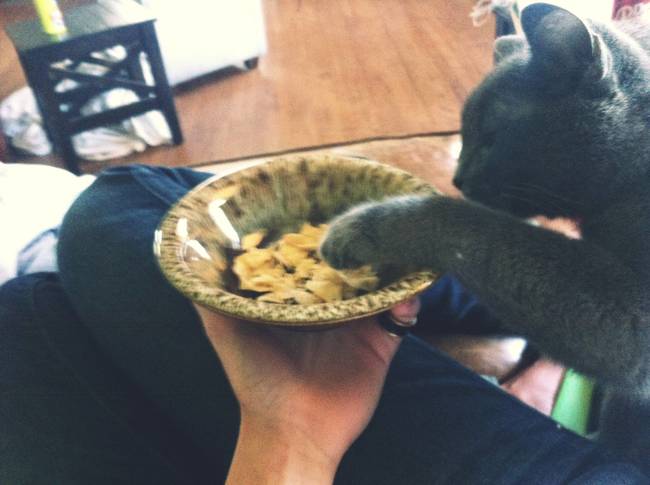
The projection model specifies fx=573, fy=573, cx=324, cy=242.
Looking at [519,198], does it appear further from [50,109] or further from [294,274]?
[50,109]

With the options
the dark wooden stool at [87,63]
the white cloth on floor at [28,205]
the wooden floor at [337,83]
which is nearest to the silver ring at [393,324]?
the white cloth on floor at [28,205]

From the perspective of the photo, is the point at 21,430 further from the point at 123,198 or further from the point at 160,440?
the point at 123,198

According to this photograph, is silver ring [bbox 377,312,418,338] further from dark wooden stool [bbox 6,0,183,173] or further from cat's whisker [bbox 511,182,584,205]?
dark wooden stool [bbox 6,0,183,173]

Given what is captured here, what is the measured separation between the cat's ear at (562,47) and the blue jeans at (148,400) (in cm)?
36

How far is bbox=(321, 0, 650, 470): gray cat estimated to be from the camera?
22.2 inches

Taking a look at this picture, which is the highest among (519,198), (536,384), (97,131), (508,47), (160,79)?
(508,47)

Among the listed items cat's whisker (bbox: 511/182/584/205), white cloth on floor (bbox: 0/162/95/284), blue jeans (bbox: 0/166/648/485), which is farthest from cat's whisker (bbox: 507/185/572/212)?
white cloth on floor (bbox: 0/162/95/284)

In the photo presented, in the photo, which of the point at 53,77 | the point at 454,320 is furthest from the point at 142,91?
the point at 454,320

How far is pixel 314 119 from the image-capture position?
85.0 inches

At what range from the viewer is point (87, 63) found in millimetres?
2152

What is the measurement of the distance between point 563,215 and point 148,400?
1.85ft

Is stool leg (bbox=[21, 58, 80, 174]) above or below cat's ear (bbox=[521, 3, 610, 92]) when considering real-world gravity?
below

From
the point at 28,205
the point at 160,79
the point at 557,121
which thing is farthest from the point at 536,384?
the point at 160,79

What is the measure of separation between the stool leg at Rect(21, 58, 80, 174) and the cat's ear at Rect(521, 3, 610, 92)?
5.29 feet
